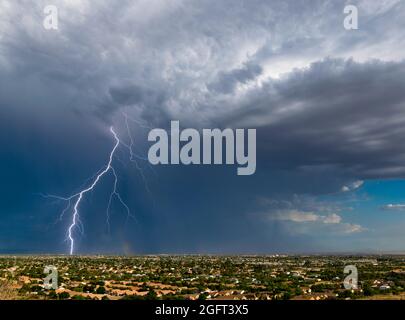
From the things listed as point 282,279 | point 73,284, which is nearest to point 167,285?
point 73,284

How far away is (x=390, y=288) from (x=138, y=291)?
2012cm

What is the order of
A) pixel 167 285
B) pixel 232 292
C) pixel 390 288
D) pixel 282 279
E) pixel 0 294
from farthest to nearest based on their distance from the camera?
pixel 282 279
pixel 167 285
pixel 390 288
pixel 232 292
pixel 0 294

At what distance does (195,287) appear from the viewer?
40188 millimetres

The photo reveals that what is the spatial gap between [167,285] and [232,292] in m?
8.60

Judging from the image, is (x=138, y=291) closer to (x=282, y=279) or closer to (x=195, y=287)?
(x=195, y=287)

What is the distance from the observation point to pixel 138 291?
123ft
